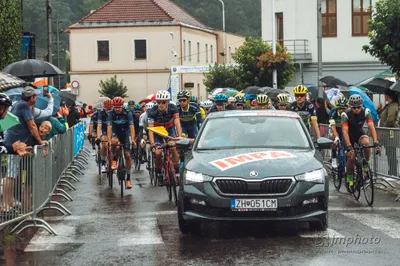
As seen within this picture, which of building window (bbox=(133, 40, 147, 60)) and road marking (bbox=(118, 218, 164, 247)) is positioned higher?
building window (bbox=(133, 40, 147, 60))

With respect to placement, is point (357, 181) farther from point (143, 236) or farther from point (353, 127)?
point (143, 236)

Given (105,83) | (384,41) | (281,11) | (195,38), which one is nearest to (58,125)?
(384,41)

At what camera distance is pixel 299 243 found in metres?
10.5

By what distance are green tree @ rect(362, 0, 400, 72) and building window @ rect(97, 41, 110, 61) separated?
161 feet

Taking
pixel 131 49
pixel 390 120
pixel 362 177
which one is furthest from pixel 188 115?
pixel 131 49

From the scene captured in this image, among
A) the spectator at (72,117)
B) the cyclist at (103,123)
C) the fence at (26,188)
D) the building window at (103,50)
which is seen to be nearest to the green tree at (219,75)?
the building window at (103,50)

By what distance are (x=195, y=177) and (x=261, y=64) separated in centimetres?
3793

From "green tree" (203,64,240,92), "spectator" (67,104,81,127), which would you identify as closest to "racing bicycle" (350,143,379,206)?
"spectator" (67,104,81,127)

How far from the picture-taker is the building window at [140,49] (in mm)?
76750

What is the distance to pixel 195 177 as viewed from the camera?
1108cm

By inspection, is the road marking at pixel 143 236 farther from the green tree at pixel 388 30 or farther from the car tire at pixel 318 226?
the green tree at pixel 388 30

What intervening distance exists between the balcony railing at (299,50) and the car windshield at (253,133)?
140 feet

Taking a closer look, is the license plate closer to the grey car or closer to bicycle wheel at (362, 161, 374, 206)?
the grey car

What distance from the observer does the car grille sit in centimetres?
1080
